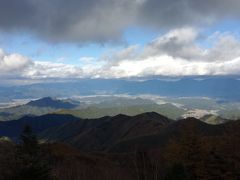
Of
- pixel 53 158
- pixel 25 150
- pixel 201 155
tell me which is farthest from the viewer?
pixel 53 158

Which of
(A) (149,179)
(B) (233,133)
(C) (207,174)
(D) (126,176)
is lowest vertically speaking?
(D) (126,176)

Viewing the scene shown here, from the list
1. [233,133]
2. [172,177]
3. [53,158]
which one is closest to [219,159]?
[233,133]

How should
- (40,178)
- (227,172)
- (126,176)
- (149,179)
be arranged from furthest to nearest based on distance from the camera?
1. (126,176)
2. (149,179)
3. (227,172)
4. (40,178)

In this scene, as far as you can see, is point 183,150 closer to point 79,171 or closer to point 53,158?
point 79,171

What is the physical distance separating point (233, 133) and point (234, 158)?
828cm

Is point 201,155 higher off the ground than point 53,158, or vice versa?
point 201,155

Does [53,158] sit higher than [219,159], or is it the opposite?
[219,159]

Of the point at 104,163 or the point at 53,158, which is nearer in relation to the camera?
Result: the point at 53,158

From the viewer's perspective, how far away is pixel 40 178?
1141 inches

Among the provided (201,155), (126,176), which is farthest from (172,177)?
(126,176)

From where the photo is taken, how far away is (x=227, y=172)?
51.5m

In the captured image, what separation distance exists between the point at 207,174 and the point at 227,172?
175 inches

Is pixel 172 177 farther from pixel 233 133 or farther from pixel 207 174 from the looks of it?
pixel 233 133

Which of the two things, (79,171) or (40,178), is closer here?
(40,178)
